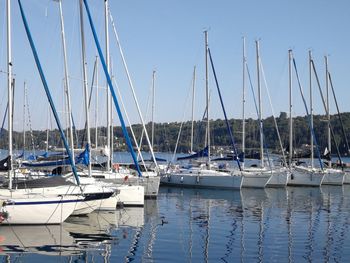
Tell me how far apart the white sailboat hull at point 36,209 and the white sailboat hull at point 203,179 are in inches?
825

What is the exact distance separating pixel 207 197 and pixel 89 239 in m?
17.3

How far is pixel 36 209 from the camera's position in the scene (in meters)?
Answer: 20.5

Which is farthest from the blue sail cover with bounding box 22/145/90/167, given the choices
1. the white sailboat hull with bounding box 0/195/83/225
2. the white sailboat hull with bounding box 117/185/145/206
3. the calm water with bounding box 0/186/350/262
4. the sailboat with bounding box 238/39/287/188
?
the sailboat with bounding box 238/39/287/188

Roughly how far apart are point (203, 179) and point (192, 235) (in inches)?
823

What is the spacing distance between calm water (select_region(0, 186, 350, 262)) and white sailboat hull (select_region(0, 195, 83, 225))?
324 mm

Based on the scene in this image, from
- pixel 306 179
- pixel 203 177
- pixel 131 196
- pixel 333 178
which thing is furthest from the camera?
pixel 333 178

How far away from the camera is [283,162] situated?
50.3 metres

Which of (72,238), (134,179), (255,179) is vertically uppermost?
(134,179)

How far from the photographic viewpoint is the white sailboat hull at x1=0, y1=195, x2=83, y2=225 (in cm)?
2025

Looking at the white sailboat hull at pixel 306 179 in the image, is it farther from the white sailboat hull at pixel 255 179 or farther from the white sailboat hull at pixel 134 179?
the white sailboat hull at pixel 134 179

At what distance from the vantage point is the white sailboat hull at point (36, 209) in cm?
2025

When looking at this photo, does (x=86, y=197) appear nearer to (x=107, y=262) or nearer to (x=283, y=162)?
(x=107, y=262)

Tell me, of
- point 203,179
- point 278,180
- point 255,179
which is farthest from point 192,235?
point 278,180

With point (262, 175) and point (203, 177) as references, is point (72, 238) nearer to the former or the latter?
point (203, 177)
